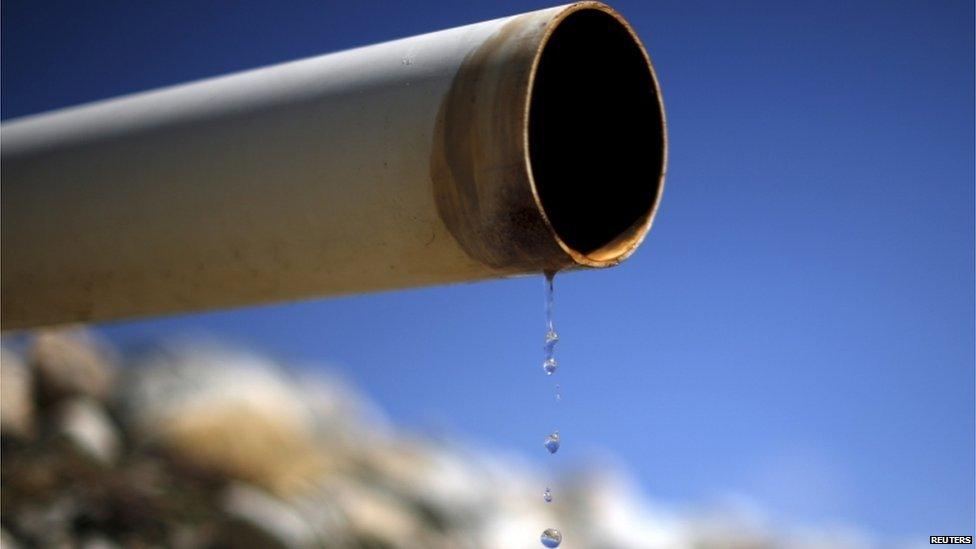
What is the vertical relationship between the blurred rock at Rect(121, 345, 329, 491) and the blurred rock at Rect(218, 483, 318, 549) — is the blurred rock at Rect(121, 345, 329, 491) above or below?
above

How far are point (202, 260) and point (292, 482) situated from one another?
12.1 feet

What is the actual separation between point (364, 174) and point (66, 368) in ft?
14.6

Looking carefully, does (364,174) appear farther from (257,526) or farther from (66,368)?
(66,368)

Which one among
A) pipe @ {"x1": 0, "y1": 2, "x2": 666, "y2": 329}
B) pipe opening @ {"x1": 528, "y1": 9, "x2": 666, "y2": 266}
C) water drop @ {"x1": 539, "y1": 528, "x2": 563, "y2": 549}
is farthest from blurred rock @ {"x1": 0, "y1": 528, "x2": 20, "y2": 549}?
pipe opening @ {"x1": 528, "y1": 9, "x2": 666, "y2": 266}

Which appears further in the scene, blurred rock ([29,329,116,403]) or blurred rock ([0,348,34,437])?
blurred rock ([29,329,116,403])

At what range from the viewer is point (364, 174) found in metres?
1.98

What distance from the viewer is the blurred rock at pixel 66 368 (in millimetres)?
5809

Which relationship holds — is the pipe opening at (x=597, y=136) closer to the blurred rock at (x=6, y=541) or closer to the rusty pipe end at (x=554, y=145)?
the rusty pipe end at (x=554, y=145)

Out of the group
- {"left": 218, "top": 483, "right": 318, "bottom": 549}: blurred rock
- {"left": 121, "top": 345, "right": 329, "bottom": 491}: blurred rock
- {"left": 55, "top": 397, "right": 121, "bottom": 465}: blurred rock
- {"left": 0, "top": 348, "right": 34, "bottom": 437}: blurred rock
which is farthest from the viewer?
{"left": 121, "top": 345, "right": 329, "bottom": 491}: blurred rock

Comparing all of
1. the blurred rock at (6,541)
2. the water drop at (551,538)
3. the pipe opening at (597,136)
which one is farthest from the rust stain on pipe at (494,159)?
the blurred rock at (6,541)

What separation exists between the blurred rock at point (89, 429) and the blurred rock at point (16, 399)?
134 mm

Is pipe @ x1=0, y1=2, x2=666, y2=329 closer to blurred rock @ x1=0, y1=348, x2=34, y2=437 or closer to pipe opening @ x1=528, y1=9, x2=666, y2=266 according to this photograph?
pipe opening @ x1=528, y1=9, x2=666, y2=266

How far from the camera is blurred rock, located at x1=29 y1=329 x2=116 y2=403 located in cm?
581

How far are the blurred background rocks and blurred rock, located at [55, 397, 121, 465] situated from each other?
1 centimetres
